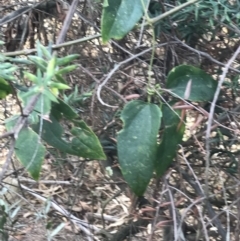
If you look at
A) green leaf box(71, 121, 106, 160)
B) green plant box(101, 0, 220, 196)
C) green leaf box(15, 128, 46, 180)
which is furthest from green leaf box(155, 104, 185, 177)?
green leaf box(15, 128, 46, 180)

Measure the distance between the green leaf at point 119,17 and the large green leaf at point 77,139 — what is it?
0.46 feet

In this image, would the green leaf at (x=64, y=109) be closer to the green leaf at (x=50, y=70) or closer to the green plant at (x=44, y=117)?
the green plant at (x=44, y=117)

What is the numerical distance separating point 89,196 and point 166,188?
A: 558 millimetres

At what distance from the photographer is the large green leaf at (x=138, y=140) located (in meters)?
0.80

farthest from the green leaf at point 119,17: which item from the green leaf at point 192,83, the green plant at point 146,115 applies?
the green leaf at point 192,83

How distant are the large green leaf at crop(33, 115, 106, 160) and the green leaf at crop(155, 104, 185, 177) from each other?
0.11 m

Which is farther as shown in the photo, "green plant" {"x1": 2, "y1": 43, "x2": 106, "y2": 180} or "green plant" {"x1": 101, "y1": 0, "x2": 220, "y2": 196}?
"green plant" {"x1": 101, "y1": 0, "x2": 220, "y2": 196}

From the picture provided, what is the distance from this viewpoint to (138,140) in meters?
0.80

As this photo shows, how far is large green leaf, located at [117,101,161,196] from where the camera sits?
80cm

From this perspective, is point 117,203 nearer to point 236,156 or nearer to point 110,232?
point 110,232

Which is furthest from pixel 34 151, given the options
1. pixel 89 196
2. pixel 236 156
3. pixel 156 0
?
pixel 89 196

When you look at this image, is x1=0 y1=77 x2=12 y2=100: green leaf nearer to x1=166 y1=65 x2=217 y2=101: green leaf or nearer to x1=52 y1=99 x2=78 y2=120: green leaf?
x1=52 y1=99 x2=78 y2=120: green leaf

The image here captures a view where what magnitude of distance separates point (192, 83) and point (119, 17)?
0.17 meters

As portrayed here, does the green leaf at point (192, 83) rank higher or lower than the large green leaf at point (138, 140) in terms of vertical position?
higher
